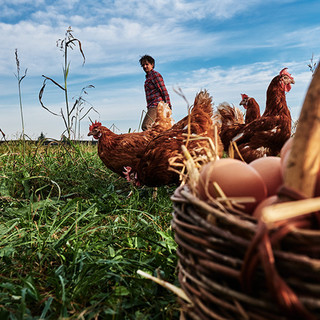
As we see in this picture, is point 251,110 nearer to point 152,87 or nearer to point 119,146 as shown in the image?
point 119,146

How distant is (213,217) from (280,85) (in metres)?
A: 4.11

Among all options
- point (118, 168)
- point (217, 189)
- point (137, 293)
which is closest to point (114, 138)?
point (118, 168)

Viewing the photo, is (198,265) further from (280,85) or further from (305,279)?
(280,85)

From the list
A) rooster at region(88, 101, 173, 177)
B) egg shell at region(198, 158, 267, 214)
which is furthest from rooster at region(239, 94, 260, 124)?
egg shell at region(198, 158, 267, 214)

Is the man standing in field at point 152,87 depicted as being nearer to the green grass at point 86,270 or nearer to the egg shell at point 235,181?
the green grass at point 86,270

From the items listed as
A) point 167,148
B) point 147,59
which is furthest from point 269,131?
point 147,59

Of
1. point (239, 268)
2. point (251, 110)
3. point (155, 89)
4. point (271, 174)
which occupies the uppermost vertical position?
point (155, 89)

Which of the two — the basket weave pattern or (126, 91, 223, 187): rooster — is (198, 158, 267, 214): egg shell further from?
(126, 91, 223, 187): rooster

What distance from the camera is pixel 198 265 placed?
81 cm

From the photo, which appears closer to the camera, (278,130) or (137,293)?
(137,293)

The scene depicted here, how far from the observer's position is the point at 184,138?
3.56 m

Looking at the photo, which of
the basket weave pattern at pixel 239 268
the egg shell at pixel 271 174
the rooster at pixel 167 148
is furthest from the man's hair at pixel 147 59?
the basket weave pattern at pixel 239 268

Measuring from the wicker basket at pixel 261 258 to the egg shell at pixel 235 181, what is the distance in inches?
3.3

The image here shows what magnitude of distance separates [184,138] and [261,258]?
2.98 metres
